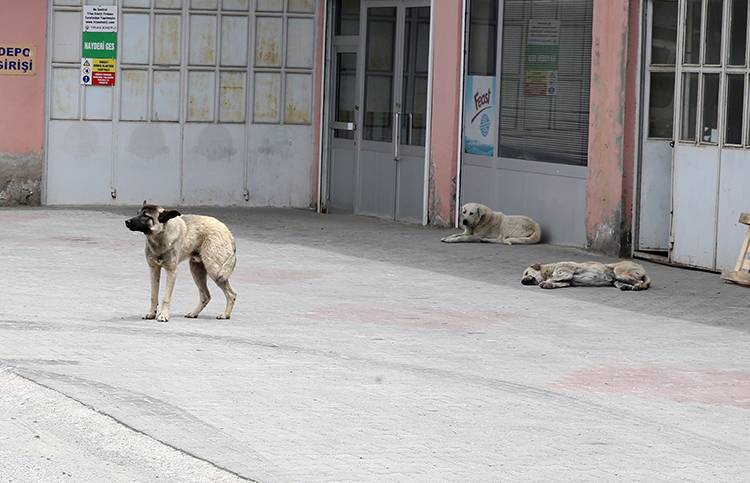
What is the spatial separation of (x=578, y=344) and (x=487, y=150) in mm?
7911

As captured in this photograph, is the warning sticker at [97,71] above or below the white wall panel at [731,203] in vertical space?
above

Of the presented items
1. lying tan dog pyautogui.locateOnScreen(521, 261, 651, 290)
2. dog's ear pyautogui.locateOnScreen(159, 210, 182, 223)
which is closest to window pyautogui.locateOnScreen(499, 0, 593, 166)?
lying tan dog pyautogui.locateOnScreen(521, 261, 651, 290)

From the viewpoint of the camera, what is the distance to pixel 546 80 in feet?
58.3

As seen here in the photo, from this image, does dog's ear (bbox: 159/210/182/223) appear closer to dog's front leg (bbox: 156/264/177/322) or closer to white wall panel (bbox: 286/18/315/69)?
dog's front leg (bbox: 156/264/177/322)

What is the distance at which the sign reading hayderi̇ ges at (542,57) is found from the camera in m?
17.7

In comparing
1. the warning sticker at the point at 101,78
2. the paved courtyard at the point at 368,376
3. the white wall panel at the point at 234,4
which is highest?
the white wall panel at the point at 234,4

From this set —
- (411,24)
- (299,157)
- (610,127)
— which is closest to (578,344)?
(610,127)

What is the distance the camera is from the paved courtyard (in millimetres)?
7219

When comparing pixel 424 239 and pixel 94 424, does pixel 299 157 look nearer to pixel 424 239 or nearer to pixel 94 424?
pixel 424 239

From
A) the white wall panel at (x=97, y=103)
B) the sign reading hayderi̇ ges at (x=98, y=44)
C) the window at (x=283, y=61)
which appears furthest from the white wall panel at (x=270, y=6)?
the white wall panel at (x=97, y=103)

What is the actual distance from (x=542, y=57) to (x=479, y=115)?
1.39m

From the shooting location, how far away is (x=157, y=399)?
831 cm

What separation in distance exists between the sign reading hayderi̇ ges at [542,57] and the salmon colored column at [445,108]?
1.32 metres

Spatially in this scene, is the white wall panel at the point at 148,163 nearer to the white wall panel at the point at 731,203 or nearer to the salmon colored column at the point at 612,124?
the salmon colored column at the point at 612,124
